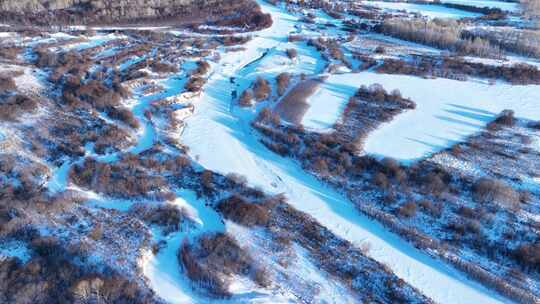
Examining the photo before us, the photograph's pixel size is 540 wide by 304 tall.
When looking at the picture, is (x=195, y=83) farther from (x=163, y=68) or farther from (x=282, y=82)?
(x=282, y=82)

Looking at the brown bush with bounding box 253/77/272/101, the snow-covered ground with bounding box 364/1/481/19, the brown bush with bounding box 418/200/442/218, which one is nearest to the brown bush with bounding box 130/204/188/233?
the brown bush with bounding box 418/200/442/218

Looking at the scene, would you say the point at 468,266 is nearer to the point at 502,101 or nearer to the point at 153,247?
the point at 153,247

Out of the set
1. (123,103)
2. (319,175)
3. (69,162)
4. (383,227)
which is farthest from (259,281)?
(123,103)

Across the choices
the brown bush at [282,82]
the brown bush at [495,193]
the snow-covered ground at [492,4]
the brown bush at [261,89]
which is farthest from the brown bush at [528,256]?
the snow-covered ground at [492,4]

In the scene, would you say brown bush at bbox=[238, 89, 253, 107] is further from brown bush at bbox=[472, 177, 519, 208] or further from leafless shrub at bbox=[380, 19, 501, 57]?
leafless shrub at bbox=[380, 19, 501, 57]

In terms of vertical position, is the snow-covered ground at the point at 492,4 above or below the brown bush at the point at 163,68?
above

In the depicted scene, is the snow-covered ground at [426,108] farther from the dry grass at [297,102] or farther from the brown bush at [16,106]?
the brown bush at [16,106]

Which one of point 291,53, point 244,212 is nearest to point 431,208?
point 244,212
